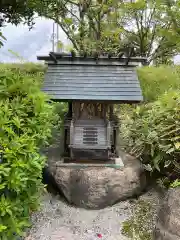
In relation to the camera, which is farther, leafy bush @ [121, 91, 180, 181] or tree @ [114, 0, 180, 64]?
tree @ [114, 0, 180, 64]

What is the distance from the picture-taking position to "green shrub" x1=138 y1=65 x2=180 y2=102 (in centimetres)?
840

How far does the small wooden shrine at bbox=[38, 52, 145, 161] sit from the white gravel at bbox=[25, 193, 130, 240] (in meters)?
0.78

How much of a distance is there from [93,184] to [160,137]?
1.24m

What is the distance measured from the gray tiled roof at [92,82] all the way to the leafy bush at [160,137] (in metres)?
0.66

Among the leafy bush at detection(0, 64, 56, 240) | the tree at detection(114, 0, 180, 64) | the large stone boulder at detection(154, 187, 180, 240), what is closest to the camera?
the leafy bush at detection(0, 64, 56, 240)

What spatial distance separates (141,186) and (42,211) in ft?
5.32

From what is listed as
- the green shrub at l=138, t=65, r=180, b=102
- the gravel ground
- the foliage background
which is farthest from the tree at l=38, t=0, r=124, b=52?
the gravel ground

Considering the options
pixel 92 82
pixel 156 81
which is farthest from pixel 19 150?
pixel 156 81

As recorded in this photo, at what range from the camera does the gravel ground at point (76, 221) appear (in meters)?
3.72

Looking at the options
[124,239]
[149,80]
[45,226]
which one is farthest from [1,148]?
[149,80]

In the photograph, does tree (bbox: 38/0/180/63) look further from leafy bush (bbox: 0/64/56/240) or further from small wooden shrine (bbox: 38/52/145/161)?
leafy bush (bbox: 0/64/56/240)

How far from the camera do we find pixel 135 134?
5098mm

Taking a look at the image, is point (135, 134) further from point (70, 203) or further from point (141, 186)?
point (70, 203)

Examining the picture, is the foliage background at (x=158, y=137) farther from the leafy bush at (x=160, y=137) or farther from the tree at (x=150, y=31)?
the tree at (x=150, y=31)
